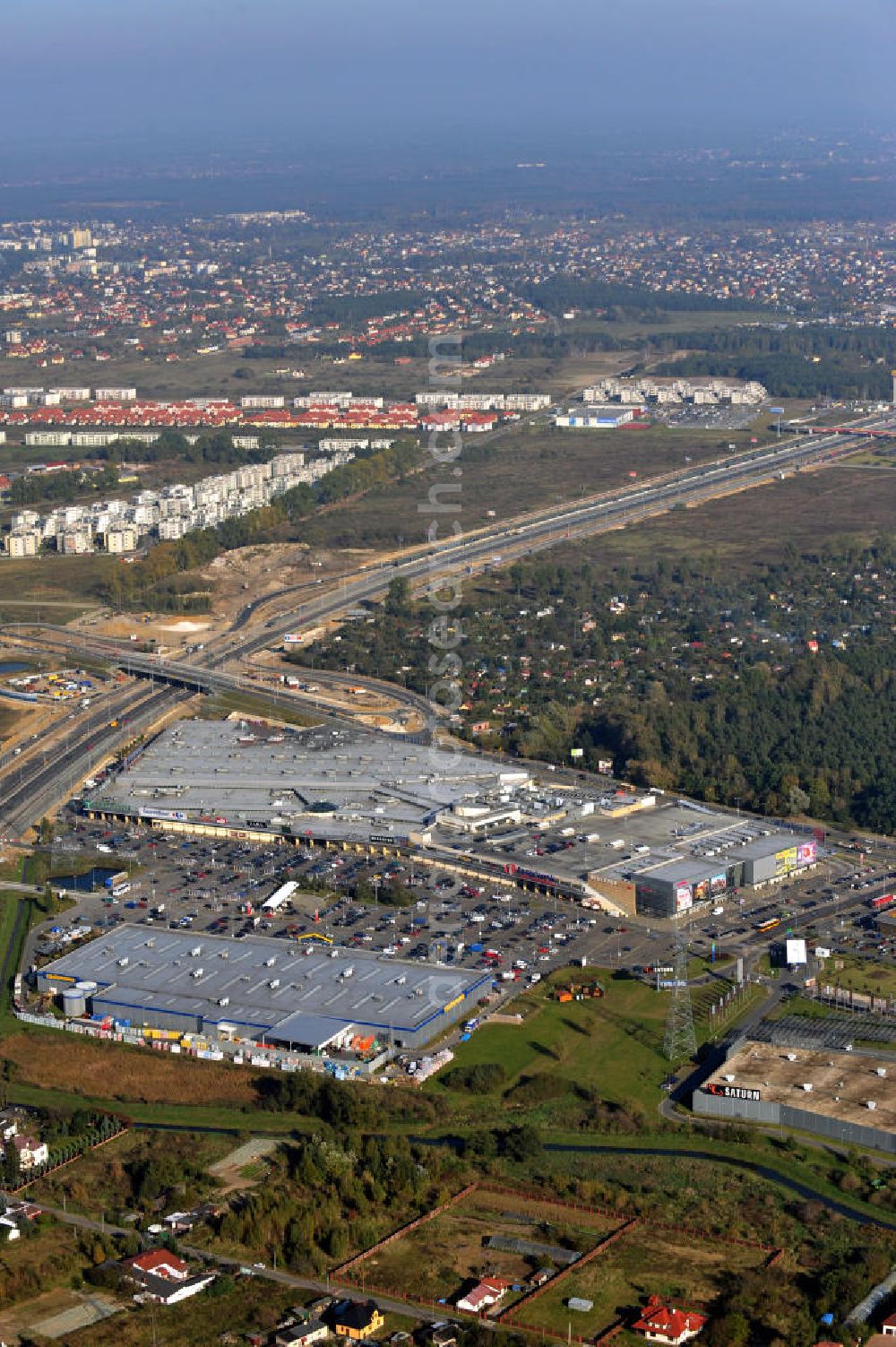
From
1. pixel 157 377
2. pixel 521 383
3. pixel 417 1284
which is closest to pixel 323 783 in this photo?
pixel 417 1284

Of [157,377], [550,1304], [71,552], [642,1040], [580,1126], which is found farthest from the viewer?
[157,377]

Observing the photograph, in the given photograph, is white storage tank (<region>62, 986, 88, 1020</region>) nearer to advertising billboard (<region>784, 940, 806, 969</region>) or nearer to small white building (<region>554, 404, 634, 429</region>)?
advertising billboard (<region>784, 940, 806, 969</region>)

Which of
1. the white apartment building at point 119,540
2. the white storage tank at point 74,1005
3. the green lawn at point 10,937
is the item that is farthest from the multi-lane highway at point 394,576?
the white storage tank at point 74,1005

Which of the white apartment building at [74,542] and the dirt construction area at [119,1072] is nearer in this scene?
the dirt construction area at [119,1072]

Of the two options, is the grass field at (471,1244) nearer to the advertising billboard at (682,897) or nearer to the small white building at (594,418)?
the advertising billboard at (682,897)

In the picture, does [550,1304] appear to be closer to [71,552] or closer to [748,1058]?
[748,1058]

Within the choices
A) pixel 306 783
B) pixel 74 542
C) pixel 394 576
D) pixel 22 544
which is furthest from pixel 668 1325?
pixel 22 544

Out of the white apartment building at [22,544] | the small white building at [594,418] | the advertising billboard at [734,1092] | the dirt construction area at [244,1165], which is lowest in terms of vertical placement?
the dirt construction area at [244,1165]
